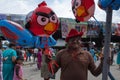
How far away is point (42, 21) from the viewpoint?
6.92m

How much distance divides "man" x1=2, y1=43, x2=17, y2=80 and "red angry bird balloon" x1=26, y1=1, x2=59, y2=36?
1.56 meters

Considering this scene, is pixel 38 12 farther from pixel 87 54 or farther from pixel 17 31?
pixel 87 54

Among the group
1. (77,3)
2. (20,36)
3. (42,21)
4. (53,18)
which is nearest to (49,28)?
(42,21)

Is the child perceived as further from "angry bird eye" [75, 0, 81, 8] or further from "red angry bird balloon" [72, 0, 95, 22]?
"angry bird eye" [75, 0, 81, 8]

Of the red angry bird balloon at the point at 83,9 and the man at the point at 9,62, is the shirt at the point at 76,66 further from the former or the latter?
the man at the point at 9,62

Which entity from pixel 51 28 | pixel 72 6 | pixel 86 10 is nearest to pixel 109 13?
pixel 86 10

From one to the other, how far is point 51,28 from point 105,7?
1.79 m

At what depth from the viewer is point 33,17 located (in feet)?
22.7

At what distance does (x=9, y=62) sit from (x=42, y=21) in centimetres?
193

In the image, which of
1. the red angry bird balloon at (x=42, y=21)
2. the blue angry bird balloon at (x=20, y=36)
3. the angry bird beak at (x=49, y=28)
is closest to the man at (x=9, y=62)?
the blue angry bird balloon at (x=20, y=36)

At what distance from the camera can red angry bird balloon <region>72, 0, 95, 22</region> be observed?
566 centimetres

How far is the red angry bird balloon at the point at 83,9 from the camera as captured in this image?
5.66 meters

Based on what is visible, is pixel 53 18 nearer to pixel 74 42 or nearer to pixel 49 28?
pixel 49 28

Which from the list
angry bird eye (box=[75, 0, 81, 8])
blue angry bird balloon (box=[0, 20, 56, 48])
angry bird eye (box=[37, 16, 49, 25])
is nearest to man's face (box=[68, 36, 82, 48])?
angry bird eye (box=[75, 0, 81, 8])
